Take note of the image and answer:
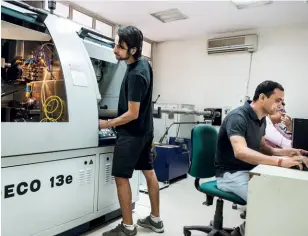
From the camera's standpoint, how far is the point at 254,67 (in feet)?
15.5

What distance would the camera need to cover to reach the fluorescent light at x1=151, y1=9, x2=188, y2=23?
4.03m

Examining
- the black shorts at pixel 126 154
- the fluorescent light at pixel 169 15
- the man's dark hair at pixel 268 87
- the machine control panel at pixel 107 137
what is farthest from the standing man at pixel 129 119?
the fluorescent light at pixel 169 15

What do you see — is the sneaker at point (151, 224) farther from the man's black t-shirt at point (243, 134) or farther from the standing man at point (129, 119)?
the man's black t-shirt at point (243, 134)

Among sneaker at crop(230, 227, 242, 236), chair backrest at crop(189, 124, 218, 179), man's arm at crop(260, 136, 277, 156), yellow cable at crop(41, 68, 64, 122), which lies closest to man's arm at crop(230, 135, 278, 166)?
chair backrest at crop(189, 124, 218, 179)

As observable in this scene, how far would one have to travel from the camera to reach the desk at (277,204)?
1199 mm

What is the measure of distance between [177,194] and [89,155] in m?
1.71

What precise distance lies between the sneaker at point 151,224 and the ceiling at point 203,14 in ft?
9.54

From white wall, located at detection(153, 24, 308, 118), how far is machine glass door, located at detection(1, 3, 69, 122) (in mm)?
3689

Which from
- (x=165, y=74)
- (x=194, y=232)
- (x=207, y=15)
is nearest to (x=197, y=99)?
→ (x=165, y=74)

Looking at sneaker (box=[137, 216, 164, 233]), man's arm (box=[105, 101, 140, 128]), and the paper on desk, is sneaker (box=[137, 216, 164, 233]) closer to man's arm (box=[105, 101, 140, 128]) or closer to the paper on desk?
man's arm (box=[105, 101, 140, 128])

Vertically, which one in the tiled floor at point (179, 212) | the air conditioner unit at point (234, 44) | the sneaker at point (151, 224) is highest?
the air conditioner unit at point (234, 44)

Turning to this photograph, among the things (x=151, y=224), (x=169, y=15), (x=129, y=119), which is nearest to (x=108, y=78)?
(x=129, y=119)

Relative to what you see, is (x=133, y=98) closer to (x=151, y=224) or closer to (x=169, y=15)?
(x=151, y=224)

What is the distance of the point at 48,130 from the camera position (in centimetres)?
169
